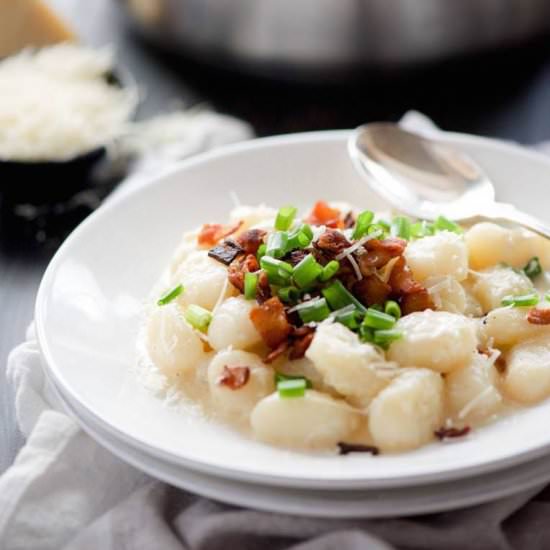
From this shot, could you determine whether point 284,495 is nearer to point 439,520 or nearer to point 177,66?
point 439,520

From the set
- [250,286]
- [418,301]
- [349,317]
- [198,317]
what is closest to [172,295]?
[198,317]

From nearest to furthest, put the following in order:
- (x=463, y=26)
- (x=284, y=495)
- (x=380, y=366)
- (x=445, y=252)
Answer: (x=284, y=495) → (x=380, y=366) → (x=445, y=252) → (x=463, y=26)

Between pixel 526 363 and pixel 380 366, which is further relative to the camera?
pixel 526 363

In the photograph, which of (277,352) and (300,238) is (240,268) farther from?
(277,352)

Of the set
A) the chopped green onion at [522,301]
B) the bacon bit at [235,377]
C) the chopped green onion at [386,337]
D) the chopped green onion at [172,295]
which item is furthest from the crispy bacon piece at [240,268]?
the chopped green onion at [522,301]

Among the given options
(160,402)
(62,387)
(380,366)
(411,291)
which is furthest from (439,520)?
(62,387)

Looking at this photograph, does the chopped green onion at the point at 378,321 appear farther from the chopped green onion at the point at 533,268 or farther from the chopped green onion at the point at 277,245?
the chopped green onion at the point at 533,268

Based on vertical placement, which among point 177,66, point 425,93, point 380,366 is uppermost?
point 380,366

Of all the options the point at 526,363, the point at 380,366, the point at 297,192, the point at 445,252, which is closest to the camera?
the point at 380,366

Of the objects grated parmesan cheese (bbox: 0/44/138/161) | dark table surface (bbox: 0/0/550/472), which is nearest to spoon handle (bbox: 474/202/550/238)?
dark table surface (bbox: 0/0/550/472)
